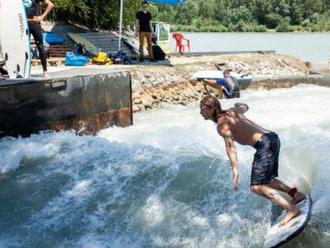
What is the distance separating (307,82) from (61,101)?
11.2 meters

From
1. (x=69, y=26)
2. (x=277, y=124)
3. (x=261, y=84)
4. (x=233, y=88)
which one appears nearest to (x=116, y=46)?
(x=69, y=26)

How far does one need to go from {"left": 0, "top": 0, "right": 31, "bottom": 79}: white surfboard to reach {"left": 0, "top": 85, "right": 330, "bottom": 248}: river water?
1.56m

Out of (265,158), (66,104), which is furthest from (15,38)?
(265,158)

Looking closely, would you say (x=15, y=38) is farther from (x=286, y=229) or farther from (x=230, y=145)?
(x=286, y=229)

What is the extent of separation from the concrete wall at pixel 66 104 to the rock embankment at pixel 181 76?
83.9 inches

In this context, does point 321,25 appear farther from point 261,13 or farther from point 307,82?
point 307,82

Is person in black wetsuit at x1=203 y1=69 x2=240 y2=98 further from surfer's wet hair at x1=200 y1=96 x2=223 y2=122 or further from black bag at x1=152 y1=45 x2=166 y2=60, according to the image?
surfer's wet hair at x1=200 y1=96 x2=223 y2=122

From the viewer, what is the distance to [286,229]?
5695 mm

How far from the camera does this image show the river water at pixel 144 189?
20.2 ft

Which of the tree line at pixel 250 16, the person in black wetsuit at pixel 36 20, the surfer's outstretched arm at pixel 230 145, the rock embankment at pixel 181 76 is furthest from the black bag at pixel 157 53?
the tree line at pixel 250 16

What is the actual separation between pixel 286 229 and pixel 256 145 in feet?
3.18

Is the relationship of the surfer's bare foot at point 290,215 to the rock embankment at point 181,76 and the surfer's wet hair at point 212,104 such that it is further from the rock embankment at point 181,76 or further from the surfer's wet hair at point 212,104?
the rock embankment at point 181,76

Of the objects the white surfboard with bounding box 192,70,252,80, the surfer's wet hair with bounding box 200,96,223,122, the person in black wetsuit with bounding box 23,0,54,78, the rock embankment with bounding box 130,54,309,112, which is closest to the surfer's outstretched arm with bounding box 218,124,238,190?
the surfer's wet hair with bounding box 200,96,223,122

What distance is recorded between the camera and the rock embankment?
46.4ft
